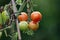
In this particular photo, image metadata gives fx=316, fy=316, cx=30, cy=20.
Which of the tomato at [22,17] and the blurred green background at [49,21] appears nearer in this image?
the tomato at [22,17]

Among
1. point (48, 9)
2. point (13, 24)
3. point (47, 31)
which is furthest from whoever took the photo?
point (47, 31)

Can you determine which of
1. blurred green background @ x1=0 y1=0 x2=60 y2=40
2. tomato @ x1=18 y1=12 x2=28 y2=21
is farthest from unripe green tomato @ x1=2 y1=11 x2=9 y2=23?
blurred green background @ x1=0 y1=0 x2=60 y2=40

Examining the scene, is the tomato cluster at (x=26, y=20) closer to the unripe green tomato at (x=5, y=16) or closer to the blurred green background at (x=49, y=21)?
the unripe green tomato at (x=5, y=16)

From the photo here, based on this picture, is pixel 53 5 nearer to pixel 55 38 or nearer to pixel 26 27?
pixel 55 38

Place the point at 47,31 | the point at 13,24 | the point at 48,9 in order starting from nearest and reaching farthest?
1. the point at 13,24
2. the point at 48,9
3. the point at 47,31

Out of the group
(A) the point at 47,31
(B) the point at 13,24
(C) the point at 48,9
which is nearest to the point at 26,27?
(B) the point at 13,24

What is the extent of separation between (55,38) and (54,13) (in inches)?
11.3

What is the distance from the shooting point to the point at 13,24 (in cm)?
159

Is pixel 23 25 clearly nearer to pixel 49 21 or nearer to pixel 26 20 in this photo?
pixel 26 20

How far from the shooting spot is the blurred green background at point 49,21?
3423 millimetres

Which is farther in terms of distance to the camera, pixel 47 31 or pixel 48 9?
pixel 47 31

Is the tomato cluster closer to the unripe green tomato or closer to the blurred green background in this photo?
the unripe green tomato

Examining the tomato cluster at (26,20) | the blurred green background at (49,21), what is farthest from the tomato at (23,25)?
the blurred green background at (49,21)

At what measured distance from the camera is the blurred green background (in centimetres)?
342
